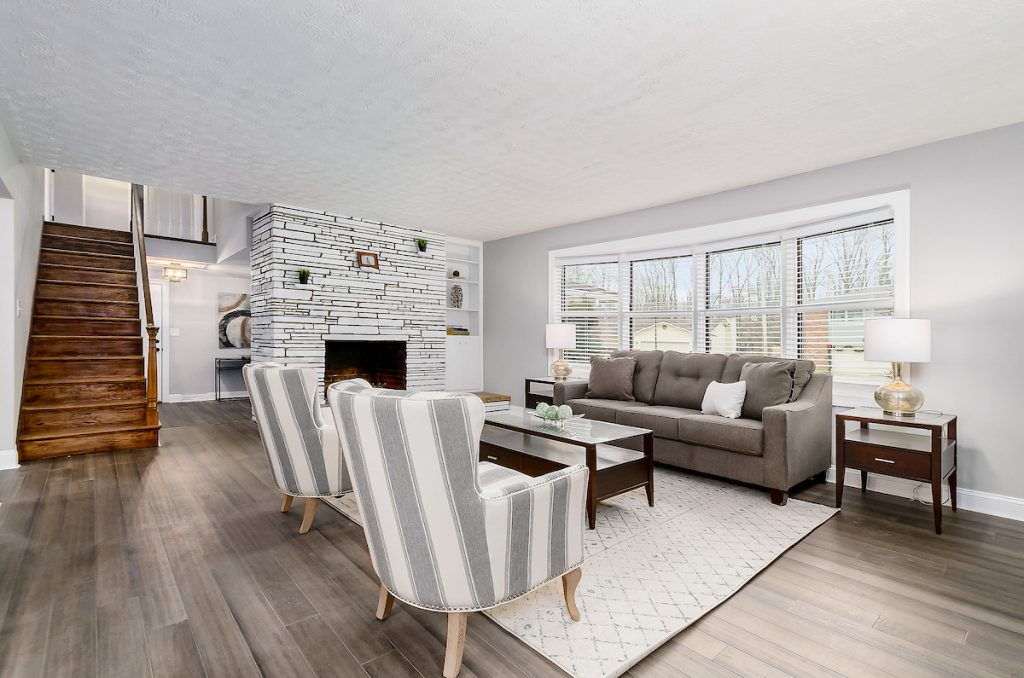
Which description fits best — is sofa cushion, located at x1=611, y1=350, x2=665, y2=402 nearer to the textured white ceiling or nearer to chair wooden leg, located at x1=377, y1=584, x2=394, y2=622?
the textured white ceiling

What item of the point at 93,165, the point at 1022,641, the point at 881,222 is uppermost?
the point at 93,165

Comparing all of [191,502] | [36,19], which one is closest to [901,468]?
[191,502]

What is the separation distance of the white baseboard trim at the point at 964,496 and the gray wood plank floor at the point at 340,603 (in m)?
0.16

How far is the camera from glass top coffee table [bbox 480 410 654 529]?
9.78 feet

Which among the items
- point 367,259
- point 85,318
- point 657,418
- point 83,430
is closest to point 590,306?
point 657,418

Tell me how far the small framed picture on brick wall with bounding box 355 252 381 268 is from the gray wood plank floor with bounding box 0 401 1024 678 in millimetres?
3317

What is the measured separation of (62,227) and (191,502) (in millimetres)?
5705

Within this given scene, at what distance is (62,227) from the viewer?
670 centimetres

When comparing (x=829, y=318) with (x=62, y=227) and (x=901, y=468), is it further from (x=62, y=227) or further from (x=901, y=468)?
(x=62, y=227)

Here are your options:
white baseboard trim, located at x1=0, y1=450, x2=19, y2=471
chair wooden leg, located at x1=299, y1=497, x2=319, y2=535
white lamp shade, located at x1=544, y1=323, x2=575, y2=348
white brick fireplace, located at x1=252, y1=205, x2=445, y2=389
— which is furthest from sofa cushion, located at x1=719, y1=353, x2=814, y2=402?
white baseboard trim, located at x1=0, y1=450, x2=19, y2=471

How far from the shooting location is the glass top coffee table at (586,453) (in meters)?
2.98

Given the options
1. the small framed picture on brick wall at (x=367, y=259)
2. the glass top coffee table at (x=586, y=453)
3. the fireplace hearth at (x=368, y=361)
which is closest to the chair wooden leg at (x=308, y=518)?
the glass top coffee table at (x=586, y=453)

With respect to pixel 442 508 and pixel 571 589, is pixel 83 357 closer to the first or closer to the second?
pixel 442 508

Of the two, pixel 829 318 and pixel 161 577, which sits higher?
pixel 829 318
